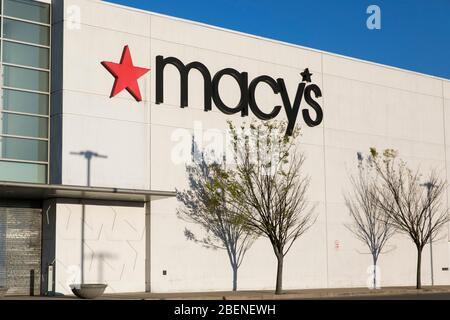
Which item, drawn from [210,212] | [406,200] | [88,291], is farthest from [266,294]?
[406,200]

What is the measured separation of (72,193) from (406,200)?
21.3m

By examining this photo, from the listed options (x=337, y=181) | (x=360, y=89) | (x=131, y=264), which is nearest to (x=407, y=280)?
(x=337, y=181)

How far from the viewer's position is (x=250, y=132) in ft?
142

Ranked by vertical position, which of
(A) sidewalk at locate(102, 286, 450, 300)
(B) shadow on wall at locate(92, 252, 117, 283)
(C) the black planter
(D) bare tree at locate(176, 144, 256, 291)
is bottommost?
(A) sidewalk at locate(102, 286, 450, 300)

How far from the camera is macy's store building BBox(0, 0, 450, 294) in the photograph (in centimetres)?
3706

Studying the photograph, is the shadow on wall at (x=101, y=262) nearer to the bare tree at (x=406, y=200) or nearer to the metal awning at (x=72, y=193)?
the metal awning at (x=72, y=193)

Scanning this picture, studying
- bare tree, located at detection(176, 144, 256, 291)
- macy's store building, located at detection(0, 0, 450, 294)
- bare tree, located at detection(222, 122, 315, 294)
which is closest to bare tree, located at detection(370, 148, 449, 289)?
macy's store building, located at detection(0, 0, 450, 294)

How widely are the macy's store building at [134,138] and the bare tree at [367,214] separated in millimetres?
701

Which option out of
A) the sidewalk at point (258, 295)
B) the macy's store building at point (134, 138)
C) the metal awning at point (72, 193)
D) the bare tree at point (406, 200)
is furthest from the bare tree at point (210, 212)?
the bare tree at point (406, 200)

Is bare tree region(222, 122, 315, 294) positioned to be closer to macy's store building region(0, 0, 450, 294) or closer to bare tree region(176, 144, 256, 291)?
bare tree region(176, 144, 256, 291)

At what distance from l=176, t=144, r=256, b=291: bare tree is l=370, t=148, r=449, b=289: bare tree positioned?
1045cm

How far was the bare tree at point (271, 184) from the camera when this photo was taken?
40219 millimetres

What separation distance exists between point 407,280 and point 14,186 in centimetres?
2553
